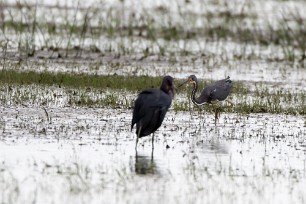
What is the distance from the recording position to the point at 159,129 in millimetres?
12055

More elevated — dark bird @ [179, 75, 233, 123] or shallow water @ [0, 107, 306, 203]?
dark bird @ [179, 75, 233, 123]

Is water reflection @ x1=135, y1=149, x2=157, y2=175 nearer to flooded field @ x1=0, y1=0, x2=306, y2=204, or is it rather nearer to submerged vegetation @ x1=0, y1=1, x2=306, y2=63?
flooded field @ x1=0, y1=0, x2=306, y2=204

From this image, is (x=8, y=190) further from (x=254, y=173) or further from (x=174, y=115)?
(x=174, y=115)

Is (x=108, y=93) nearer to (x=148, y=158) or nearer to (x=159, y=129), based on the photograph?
(x=159, y=129)

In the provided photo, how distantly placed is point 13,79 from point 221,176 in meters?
7.30

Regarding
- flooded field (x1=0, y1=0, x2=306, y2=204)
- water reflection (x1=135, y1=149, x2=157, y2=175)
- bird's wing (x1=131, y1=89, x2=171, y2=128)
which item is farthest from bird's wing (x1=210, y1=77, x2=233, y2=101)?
water reflection (x1=135, y1=149, x2=157, y2=175)

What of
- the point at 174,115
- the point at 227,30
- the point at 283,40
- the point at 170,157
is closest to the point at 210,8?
the point at 227,30

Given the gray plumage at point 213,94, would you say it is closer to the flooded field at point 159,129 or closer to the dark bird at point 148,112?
the flooded field at point 159,129

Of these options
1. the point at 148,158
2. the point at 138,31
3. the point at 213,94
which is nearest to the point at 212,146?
the point at 148,158

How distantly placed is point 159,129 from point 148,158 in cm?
206

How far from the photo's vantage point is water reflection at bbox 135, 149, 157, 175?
929 centimetres

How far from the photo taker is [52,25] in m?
24.0

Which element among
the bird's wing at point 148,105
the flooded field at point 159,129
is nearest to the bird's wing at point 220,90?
the flooded field at point 159,129

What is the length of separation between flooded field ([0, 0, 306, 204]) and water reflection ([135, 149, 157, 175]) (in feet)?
0.07
